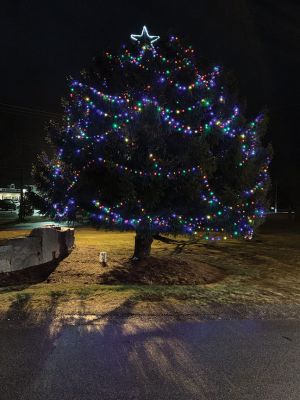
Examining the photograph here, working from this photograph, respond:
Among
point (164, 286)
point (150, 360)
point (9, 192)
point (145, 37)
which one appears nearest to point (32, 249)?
point (164, 286)

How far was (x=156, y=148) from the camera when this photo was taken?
938cm

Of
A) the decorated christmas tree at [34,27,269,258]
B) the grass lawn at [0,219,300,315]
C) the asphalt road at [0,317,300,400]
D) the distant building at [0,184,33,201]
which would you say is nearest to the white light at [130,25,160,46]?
the decorated christmas tree at [34,27,269,258]

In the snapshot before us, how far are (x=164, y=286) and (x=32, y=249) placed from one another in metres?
3.68

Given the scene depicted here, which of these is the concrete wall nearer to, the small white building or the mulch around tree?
the mulch around tree

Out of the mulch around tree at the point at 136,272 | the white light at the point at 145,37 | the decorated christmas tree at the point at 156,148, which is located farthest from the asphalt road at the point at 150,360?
the white light at the point at 145,37

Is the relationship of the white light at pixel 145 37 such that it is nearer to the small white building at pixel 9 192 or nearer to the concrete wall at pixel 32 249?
the concrete wall at pixel 32 249

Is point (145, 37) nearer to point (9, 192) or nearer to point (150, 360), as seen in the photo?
point (150, 360)

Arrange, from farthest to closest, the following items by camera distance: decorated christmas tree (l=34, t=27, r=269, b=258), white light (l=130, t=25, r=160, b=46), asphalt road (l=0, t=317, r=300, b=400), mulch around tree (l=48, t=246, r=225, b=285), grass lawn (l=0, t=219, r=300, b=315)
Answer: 1. white light (l=130, t=25, r=160, b=46)
2. mulch around tree (l=48, t=246, r=225, b=285)
3. decorated christmas tree (l=34, t=27, r=269, b=258)
4. grass lawn (l=0, t=219, r=300, b=315)
5. asphalt road (l=0, t=317, r=300, b=400)

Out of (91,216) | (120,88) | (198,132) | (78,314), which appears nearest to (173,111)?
(198,132)

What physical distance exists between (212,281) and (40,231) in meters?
4.37

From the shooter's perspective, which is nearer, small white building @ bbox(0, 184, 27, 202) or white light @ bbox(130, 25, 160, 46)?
white light @ bbox(130, 25, 160, 46)

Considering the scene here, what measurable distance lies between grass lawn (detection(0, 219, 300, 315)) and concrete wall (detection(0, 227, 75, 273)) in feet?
1.48

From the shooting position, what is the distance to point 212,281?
33.2 feet

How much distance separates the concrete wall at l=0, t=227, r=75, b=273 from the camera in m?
9.91
